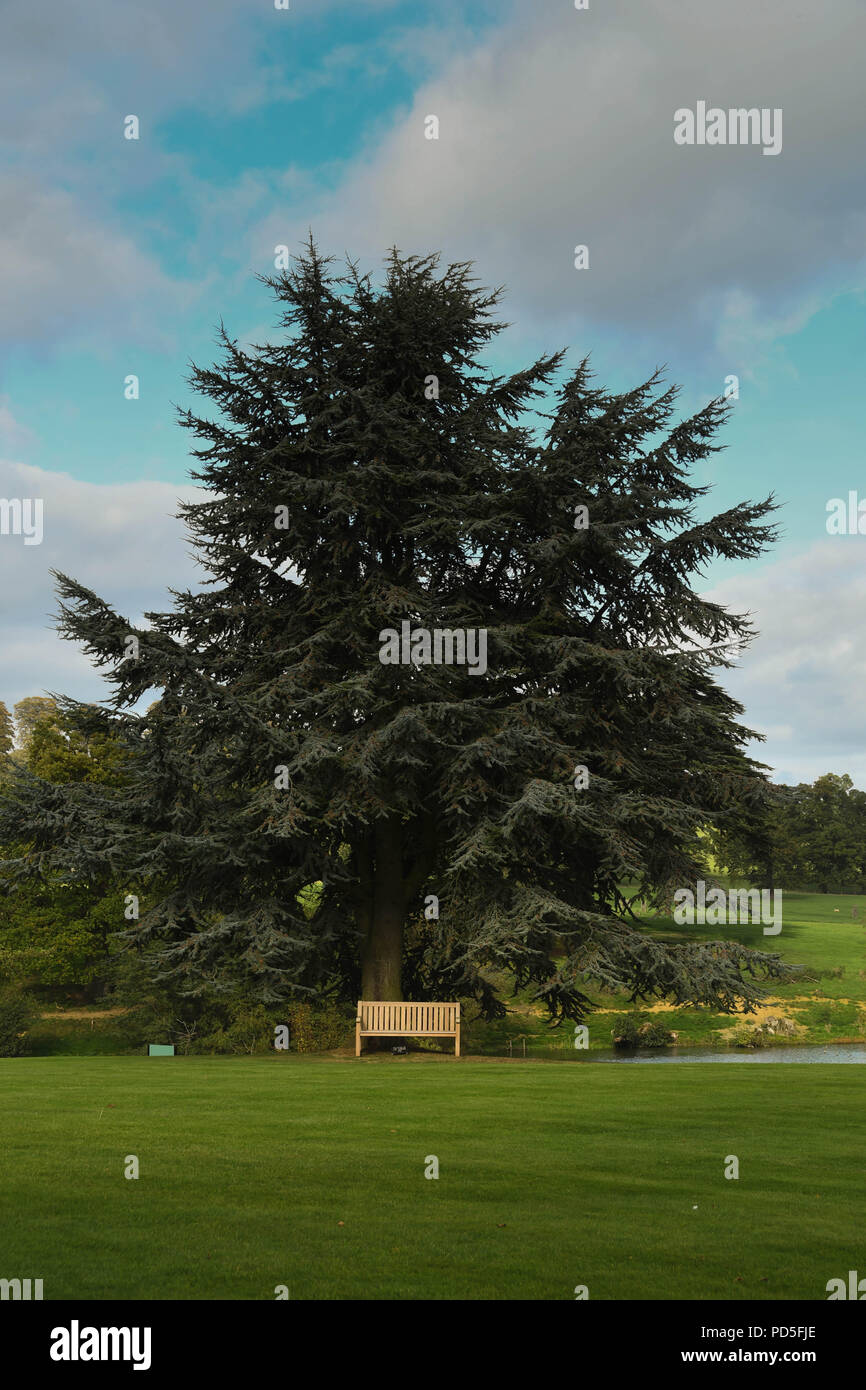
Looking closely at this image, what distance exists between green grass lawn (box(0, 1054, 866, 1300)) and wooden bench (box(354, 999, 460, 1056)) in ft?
20.1

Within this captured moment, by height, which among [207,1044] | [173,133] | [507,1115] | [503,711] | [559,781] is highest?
[173,133]

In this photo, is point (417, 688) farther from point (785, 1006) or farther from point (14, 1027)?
point (785, 1006)

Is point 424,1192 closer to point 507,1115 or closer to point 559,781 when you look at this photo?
point 507,1115

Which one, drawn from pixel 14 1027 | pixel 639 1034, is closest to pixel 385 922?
pixel 14 1027

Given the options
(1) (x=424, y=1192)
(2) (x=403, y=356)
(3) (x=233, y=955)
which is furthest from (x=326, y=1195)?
(2) (x=403, y=356)

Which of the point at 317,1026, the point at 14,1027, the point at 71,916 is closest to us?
the point at 317,1026

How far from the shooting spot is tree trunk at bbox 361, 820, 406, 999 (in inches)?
885

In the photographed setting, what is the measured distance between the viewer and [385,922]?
22797mm

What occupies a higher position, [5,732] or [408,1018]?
[5,732]

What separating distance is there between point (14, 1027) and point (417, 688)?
53.9 ft

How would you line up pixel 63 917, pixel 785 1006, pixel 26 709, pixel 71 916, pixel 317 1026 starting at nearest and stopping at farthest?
pixel 317 1026
pixel 63 917
pixel 71 916
pixel 785 1006
pixel 26 709

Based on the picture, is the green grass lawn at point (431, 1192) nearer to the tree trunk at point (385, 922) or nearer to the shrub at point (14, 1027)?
the tree trunk at point (385, 922)

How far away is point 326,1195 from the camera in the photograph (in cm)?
740

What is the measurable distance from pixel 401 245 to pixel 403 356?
121 inches
